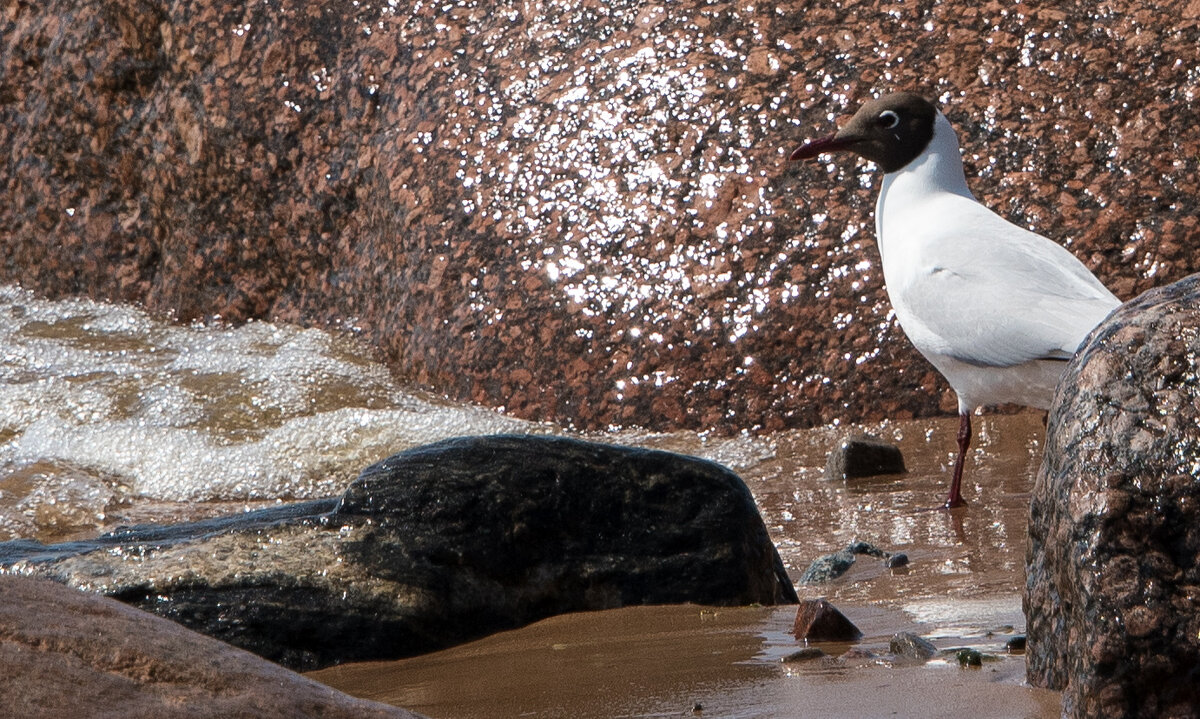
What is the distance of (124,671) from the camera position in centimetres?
210

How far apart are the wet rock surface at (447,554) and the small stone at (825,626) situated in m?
0.48

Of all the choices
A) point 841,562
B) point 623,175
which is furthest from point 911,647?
point 623,175

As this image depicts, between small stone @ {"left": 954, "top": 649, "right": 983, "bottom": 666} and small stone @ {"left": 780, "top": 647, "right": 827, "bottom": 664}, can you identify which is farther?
small stone @ {"left": 780, "top": 647, "right": 827, "bottom": 664}

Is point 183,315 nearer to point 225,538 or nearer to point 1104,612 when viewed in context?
point 225,538

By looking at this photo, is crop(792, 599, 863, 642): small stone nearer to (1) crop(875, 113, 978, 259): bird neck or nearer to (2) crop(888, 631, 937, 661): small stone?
(2) crop(888, 631, 937, 661): small stone

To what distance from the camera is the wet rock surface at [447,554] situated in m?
3.39

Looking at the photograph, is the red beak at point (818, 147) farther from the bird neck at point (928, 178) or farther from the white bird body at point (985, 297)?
the white bird body at point (985, 297)

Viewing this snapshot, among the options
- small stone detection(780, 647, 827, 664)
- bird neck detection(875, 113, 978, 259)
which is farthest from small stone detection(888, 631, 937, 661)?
bird neck detection(875, 113, 978, 259)

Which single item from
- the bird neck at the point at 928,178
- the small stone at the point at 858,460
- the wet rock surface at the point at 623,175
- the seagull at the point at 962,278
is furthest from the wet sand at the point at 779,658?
the wet rock surface at the point at 623,175

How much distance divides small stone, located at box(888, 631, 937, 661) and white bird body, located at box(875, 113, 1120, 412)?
240cm

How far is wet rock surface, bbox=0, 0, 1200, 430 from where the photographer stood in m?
6.93

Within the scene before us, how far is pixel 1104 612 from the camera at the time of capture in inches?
88.4

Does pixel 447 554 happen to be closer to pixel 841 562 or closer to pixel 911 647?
pixel 911 647

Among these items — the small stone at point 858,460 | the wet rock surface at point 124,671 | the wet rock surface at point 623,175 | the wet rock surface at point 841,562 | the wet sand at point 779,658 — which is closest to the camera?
the wet rock surface at point 124,671
